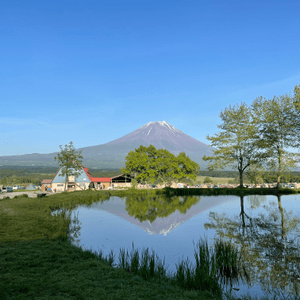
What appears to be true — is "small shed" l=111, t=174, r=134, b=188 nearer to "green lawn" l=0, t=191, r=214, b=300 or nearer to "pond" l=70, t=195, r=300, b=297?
"pond" l=70, t=195, r=300, b=297

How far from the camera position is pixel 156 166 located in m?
54.6

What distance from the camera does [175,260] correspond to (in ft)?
31.8

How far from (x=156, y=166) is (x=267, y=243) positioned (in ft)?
141

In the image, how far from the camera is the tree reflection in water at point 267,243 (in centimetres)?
779

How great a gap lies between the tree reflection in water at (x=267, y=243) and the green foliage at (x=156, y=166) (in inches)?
1349

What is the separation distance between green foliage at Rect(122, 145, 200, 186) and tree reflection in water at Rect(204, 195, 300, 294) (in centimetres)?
3425

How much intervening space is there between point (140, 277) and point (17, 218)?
37.4 feet

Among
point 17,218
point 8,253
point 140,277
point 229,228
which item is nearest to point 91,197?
point 17,218

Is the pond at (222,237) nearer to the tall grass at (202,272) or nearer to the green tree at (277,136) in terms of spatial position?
the tall grass at (202,272)

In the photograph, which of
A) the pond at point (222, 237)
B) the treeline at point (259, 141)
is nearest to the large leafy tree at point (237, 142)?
the treeline at point (259, 141)

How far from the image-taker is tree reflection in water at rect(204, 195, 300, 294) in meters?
7.79

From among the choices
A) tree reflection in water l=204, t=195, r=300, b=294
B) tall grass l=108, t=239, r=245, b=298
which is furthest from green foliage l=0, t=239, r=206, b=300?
tree reflection in water l=204, t=195, r=300, b=294

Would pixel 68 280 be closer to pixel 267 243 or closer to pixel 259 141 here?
pixel 267 243

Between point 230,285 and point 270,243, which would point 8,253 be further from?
point 270,243
